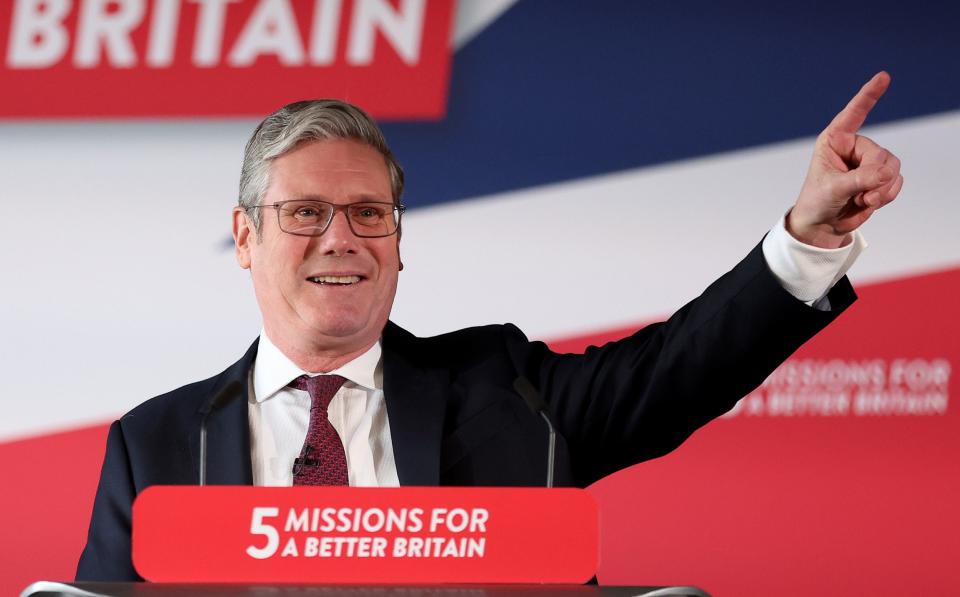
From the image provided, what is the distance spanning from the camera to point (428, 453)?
1.68 m

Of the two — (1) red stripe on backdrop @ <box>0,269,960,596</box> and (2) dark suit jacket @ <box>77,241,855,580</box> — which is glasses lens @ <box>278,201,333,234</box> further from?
(1) red stripe on backdrop @ <box>0,269,960,596</box>

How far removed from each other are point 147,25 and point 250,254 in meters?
1.69

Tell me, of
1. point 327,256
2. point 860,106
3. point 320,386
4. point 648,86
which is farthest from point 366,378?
point 648,86

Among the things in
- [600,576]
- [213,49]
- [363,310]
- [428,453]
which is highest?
[213,49]

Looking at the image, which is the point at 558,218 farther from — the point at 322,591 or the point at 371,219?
the point at 322,591

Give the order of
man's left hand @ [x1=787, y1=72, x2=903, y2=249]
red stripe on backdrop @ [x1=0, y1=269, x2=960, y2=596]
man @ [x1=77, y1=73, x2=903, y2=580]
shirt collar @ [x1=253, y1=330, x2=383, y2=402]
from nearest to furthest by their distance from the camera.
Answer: man's left hand @ [x1=787, y1=72, x2=903, y2=249] → man @ [x1=77, y1=73, x2=903, y2=580] → shirt collar @ [x1=253, y1=330, x2=383, y2=402] → red stripe on backdrop @ [x1=0, y1=269, x2=960, y2=596]

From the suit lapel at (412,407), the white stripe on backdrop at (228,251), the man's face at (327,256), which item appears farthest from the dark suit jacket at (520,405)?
the white stripe on backdrop at (228,251)

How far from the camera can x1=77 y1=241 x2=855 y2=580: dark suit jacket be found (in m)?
1.62

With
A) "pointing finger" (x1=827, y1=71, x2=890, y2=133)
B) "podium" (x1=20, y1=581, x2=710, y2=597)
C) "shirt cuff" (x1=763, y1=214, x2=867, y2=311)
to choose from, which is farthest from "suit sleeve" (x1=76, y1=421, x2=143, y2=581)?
"pointing finger" (x1=827, y1=71, x2=890, y2=133)

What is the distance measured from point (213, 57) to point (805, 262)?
2.14 m

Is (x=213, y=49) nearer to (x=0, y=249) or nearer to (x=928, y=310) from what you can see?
(x=0, y=249)

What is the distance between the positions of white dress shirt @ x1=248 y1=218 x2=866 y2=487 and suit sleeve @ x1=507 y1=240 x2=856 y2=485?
34mm

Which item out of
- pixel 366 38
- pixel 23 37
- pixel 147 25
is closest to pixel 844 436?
pixel 366 38

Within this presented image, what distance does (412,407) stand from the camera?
174cm
